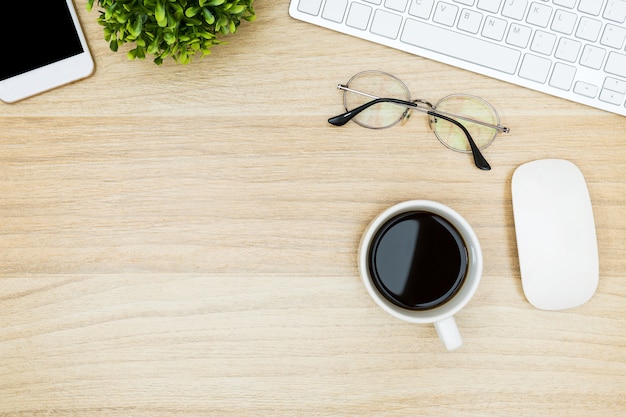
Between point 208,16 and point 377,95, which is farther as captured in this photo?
point 377,95

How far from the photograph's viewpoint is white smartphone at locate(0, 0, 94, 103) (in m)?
0.61

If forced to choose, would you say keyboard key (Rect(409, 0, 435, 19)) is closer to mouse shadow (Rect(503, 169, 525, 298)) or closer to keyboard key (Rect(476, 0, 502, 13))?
keyboard key (Rect(476, 0, 502, 13))

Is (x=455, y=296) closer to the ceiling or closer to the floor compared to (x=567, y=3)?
closer to the floor

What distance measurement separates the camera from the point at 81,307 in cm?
66

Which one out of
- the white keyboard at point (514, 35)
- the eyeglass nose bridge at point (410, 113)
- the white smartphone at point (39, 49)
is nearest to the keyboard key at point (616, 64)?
the white keyboard at point (514, 35)

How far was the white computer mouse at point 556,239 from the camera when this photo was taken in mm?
643

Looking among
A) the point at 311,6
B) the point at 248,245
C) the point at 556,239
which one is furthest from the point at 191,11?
the point at 556,239

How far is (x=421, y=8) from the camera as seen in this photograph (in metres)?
0.65

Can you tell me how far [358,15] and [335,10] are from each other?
28 mm

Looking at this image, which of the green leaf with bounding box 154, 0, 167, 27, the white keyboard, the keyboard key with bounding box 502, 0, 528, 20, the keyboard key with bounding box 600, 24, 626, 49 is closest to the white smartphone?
the green leaf with bounding box 154, 0, 167, 27

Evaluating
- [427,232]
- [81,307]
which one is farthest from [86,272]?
[427,232]

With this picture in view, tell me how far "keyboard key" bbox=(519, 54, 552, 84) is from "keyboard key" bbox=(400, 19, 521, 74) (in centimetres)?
1

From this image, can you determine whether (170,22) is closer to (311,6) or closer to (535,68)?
(311,6)

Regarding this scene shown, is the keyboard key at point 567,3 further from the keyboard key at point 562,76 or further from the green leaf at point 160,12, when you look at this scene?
the green leaf at point 160,12
